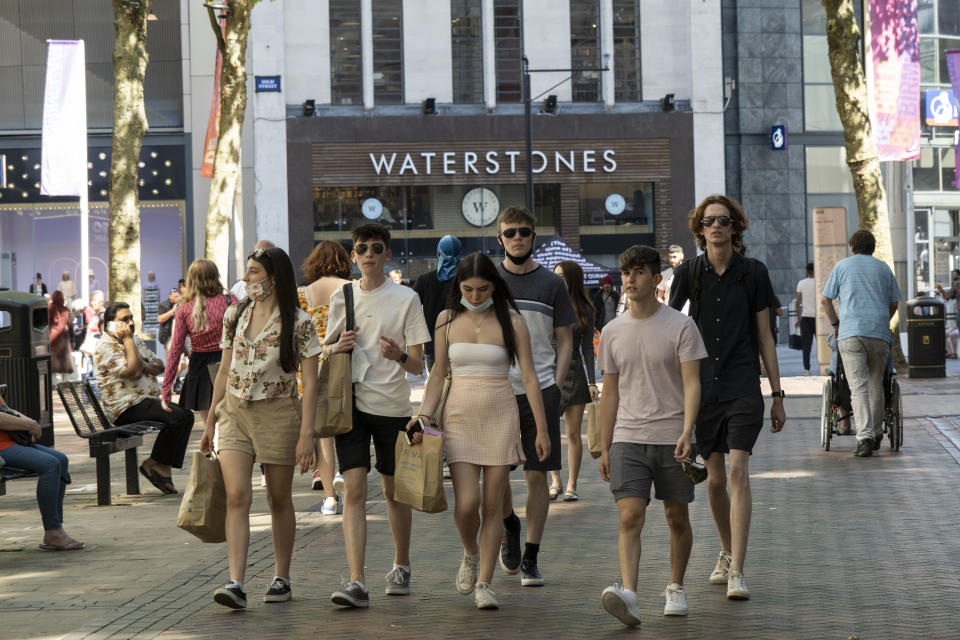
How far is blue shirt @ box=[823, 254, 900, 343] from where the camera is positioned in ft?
42.2

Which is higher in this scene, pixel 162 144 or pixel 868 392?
pixel 162 144

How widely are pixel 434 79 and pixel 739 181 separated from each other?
26.4 ft

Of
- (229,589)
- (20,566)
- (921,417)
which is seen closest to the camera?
(229,589)

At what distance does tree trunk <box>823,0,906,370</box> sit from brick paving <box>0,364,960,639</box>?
11.0 m

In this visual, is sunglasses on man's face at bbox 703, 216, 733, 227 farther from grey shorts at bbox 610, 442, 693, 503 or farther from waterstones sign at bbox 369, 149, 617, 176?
waterstones sign at bbox 369, 149, 617, 176

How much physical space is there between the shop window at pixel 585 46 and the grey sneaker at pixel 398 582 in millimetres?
28463

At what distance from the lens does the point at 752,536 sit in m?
8.82

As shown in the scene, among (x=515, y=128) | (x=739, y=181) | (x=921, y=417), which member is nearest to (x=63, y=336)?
(x=921, y=417)

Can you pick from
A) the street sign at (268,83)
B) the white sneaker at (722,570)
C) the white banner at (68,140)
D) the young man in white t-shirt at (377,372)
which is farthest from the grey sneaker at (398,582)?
the street sign at (268,83)

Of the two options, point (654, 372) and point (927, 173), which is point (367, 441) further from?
point (927, 173)

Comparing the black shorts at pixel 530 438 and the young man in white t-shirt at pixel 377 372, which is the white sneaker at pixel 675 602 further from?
the young man in white t-shirt at pixel 377 372

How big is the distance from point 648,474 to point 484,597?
1.01 meters

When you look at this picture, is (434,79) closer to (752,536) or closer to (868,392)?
(868,392)

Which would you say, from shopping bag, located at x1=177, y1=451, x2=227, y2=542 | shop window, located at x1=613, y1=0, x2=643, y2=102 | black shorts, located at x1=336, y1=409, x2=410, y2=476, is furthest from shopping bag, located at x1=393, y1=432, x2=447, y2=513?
shop window, located at x1=613, y1=0, x2=643, y2=102
